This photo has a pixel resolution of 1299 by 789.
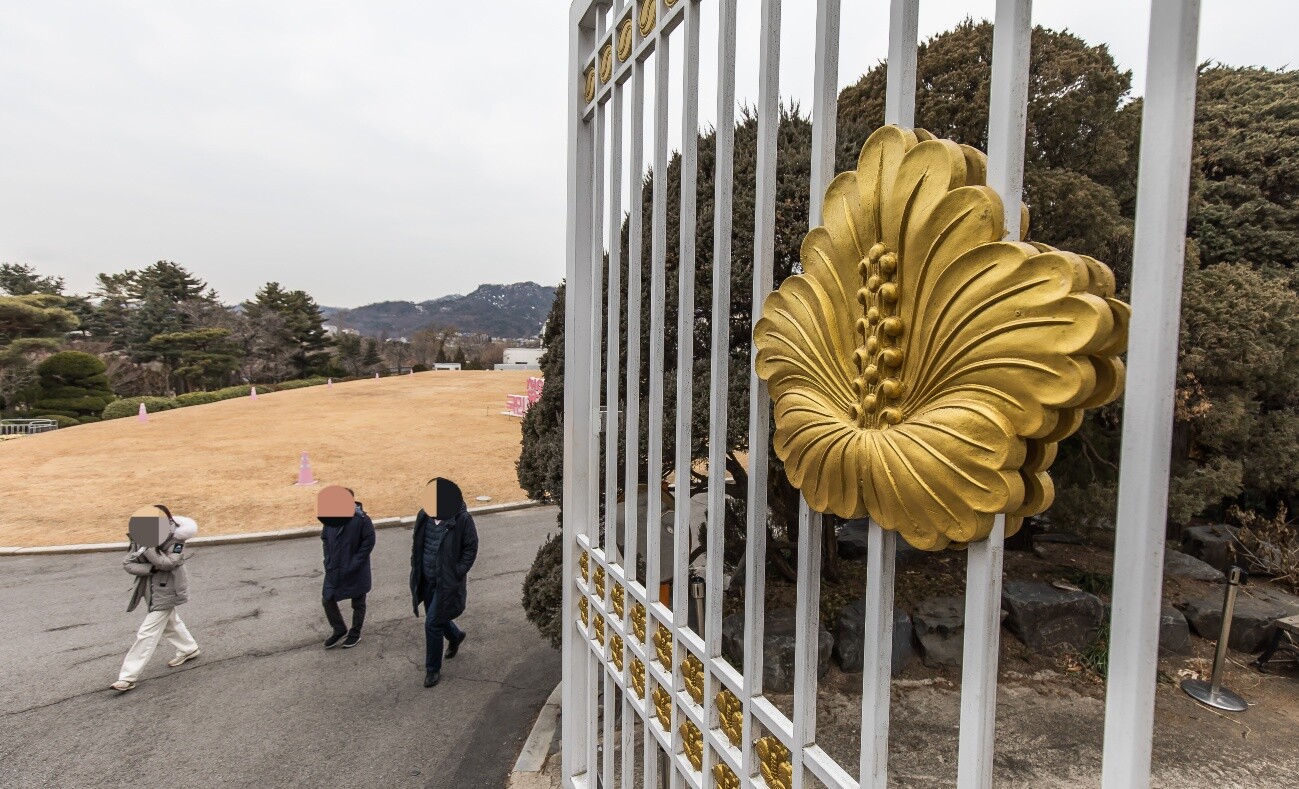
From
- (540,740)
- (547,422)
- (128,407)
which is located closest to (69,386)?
(128,407)

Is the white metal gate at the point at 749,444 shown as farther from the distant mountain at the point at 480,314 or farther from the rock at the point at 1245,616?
the distant mountain at the point at 480,314

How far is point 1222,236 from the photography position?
6.87m

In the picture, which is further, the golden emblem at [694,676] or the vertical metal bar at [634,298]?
the vertical metal bar at [634,298]

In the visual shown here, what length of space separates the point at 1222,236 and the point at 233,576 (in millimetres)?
11528

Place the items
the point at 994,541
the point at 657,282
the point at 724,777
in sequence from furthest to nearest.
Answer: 1. the point at 657,282
2. the point at 724,777
3. the point at 994,541

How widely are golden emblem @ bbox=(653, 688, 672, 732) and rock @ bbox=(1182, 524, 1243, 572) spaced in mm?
7385

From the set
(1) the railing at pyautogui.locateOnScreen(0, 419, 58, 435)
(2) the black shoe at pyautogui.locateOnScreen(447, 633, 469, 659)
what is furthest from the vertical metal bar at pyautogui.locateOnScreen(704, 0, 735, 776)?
(1) the railing at pyautogui.locateOnScreen(0, 419, 58, 435)

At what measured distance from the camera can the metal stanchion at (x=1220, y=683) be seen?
3.86 metres

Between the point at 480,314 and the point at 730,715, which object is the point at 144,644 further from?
the point at 480,314

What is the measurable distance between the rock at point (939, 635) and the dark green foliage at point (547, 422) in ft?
9.09

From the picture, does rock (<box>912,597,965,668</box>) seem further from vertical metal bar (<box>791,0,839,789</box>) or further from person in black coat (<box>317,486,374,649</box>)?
person in black coat (<box>317,486,374,649</box>)

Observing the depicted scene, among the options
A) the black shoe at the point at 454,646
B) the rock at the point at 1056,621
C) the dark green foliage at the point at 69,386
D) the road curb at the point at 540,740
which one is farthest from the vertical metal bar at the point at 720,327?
the dark green foliage at the point at 69,386

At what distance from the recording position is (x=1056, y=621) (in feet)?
15.4

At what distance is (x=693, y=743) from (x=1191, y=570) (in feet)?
21.5
